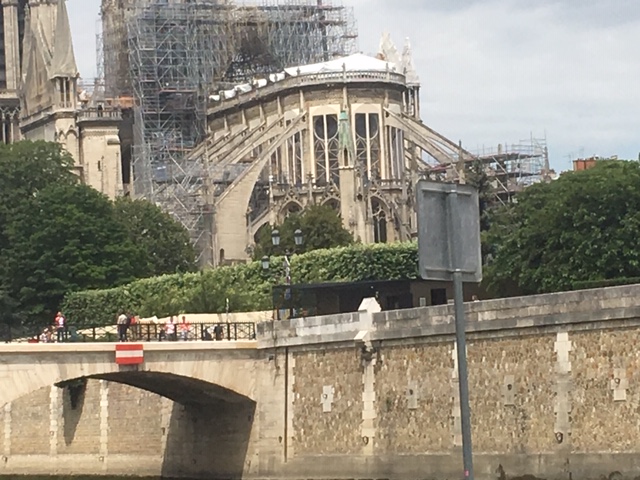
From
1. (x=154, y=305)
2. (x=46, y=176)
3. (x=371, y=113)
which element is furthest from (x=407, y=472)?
(x=371, y=113)

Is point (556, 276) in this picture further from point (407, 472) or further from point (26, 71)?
point (26, 71)

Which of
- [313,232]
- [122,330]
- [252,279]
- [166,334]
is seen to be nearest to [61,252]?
[252,279]

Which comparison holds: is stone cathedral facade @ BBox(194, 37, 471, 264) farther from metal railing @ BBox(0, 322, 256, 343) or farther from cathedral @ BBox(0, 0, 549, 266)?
metal railing @ BBox(0, 322, 256, 343)

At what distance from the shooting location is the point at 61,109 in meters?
103

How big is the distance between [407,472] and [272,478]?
237 inches

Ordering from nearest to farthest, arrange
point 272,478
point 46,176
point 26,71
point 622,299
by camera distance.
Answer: point 622,299
point 272,478
point 46,176
point 26,71

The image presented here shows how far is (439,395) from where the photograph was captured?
39.6 m

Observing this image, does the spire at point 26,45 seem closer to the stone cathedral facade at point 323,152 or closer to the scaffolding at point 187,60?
the scaffolding at point 187,60

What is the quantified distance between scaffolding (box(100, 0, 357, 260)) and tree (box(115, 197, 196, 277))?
15.6 feet

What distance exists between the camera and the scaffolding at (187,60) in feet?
310

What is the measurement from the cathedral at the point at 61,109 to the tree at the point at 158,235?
544 inches

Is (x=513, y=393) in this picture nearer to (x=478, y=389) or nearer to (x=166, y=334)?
(x=478, y=389)

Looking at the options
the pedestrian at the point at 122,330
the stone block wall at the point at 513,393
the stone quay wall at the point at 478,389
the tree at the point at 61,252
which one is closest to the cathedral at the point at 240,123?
the tree at the point at 61,252

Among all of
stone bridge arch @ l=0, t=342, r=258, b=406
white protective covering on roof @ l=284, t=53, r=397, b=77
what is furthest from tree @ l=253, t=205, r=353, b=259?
stone bridge arch @ l=0, t=342, r=258, b=406
